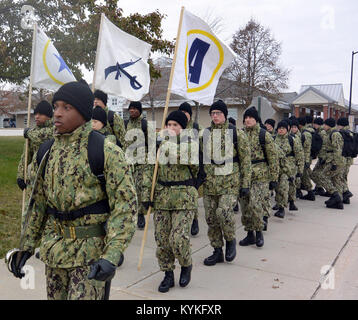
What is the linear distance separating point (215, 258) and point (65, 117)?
3.38 meters

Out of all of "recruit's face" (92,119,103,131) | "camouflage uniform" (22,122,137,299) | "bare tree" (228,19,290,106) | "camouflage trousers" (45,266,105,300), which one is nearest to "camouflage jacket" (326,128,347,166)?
"recruit's face" (92,119,103,131)

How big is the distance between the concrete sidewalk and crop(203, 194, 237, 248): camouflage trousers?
0.40 metres

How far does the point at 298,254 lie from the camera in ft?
18.7

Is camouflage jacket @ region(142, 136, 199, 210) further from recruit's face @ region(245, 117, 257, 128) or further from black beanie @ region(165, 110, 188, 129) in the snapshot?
recruit's face @ region(245, 117, 257, 128)

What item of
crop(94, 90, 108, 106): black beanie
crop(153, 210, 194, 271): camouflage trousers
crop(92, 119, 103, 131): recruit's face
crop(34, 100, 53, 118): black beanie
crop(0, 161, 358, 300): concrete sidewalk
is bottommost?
crop(0, 161, 358, 300): concrete sidewalk

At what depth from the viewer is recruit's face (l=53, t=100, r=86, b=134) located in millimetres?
2377

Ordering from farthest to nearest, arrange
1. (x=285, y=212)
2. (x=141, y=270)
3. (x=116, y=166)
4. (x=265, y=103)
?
(x=265, y=103)
(x=285, y=212)
(x=141, y=270)
(x=116, y=166)

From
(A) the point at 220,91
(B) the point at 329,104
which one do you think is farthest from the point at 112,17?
(B) the point at 329,104

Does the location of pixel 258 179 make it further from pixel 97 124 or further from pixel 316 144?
pixel 316 144

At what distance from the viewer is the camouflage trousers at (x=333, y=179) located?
9.50 meters

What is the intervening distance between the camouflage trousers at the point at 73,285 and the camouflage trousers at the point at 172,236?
5.62ft

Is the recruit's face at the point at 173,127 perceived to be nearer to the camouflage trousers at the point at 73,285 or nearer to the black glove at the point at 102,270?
the camouflage trousers at the point at 73,285

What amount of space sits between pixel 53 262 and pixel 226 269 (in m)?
3.05
